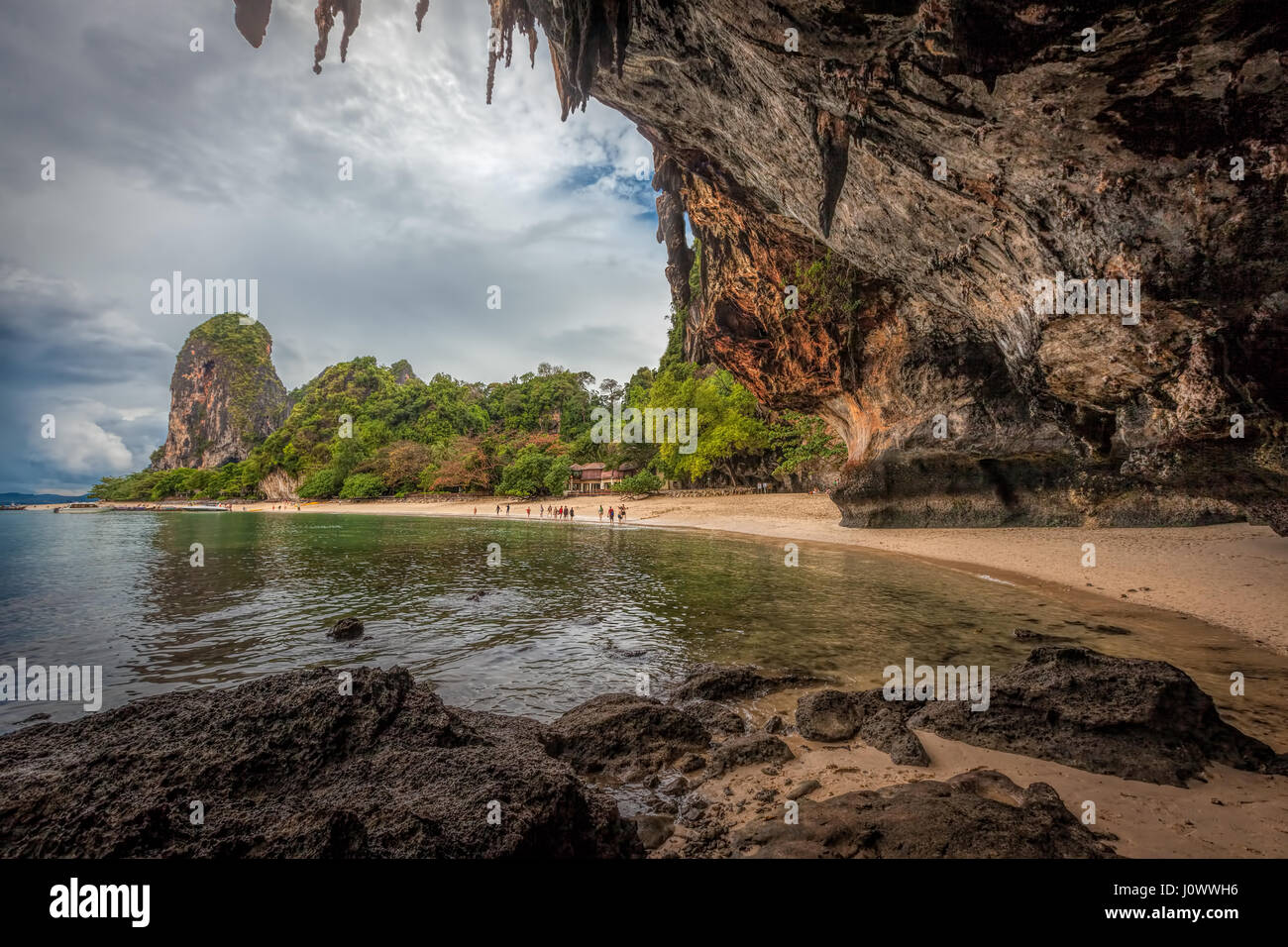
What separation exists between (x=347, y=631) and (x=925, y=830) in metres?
10.4

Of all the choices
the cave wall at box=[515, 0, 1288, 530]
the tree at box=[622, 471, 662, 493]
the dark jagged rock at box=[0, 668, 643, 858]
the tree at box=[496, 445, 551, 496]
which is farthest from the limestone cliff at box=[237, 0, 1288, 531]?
the tree at box=[496, 445, 551, 496]

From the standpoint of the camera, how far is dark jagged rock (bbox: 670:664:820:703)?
259 inches

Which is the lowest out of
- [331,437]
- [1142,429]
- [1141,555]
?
[1141,555]

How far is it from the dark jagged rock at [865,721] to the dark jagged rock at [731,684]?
3.38ft

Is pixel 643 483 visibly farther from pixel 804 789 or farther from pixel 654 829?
pixel 654 829

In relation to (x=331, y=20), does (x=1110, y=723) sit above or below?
below

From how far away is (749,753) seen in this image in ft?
15.9

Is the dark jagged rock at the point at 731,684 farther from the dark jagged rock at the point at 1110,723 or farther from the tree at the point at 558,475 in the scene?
the tree at the point at 558,475

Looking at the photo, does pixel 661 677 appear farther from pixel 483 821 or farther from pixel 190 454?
pixel 190 454

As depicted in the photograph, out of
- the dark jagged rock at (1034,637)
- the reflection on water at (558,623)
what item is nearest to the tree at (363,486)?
the reflection on water at (558,623)

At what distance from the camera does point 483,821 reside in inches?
108

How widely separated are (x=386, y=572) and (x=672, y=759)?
1628 centimetres

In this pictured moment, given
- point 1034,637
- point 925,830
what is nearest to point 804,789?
point 925,830
